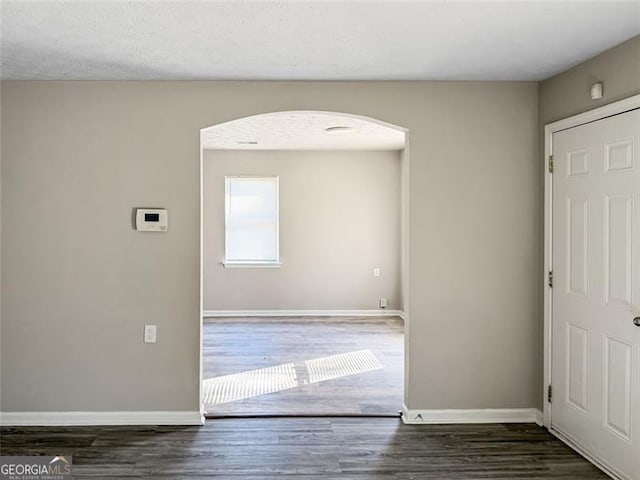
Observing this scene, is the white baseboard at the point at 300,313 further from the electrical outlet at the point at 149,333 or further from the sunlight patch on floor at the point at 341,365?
the electrical outlet at the point at 149,333

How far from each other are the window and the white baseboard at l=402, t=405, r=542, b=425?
4330mm

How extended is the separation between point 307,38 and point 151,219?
1.68m

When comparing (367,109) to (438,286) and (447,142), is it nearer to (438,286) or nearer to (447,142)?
(447,142)

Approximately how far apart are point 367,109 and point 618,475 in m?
2.71

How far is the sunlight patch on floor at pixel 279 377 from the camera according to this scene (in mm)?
4312

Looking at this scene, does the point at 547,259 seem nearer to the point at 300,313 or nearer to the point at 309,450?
the point at 309,450

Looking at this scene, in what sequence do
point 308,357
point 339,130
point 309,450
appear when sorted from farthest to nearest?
point 339,130
point 308,357
point 309,450

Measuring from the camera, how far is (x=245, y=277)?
7.73 meters

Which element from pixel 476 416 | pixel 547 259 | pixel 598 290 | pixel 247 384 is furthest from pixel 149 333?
pixel 598 290

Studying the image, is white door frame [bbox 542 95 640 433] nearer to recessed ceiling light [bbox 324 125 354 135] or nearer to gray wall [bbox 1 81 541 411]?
gray wall [bbox 1 81 541 411]

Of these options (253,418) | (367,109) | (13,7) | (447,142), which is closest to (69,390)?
(253,418)

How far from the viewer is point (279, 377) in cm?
479

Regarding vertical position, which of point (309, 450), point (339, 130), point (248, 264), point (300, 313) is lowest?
point (309, 450)

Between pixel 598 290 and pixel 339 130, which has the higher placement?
pixel 339 130
